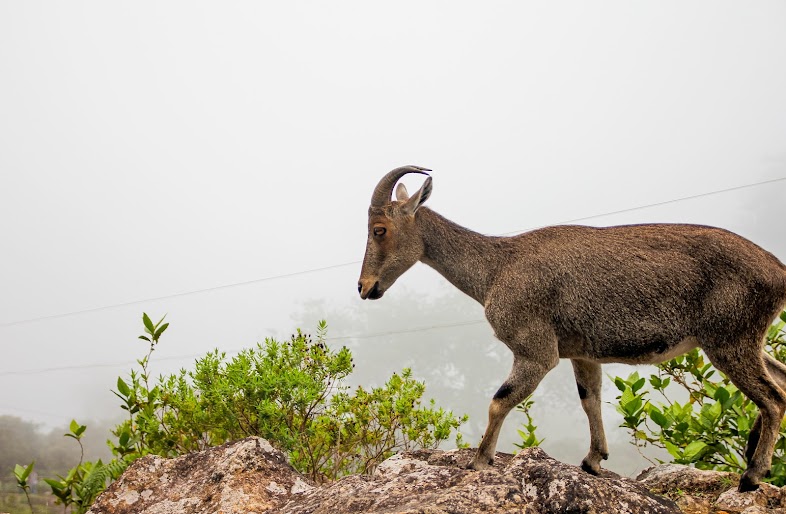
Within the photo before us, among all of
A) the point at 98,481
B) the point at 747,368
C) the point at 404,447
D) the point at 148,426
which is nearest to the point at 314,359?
the point at 404,447

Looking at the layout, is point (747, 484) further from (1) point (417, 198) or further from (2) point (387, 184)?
(2) point (387, 184)

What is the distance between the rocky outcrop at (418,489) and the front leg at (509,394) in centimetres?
16

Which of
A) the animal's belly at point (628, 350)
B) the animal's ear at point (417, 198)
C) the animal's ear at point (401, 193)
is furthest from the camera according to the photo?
the animal's ear at point (401, 193)

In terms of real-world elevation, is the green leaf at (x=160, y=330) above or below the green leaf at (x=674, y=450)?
above

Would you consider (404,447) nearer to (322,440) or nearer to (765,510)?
(322,440)

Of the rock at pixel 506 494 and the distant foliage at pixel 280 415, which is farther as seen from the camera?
the distant foliage at pixel 280 415

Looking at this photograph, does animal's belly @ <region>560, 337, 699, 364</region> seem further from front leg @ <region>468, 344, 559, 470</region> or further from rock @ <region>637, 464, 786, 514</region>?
rock @ <region>637, 464, 786, 514</region>

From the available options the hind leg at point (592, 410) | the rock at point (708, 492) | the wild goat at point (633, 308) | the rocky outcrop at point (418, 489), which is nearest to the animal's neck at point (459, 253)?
the wild goat at point (633, 308)

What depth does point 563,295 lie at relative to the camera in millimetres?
5641

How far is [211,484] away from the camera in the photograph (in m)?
5.92

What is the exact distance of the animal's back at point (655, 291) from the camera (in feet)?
17.7

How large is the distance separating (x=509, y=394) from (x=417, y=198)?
6.45 feet

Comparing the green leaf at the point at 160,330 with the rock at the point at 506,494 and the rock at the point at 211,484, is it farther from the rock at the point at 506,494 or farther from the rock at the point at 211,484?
the rock at the point at 506,494

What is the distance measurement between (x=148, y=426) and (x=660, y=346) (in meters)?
5.59
